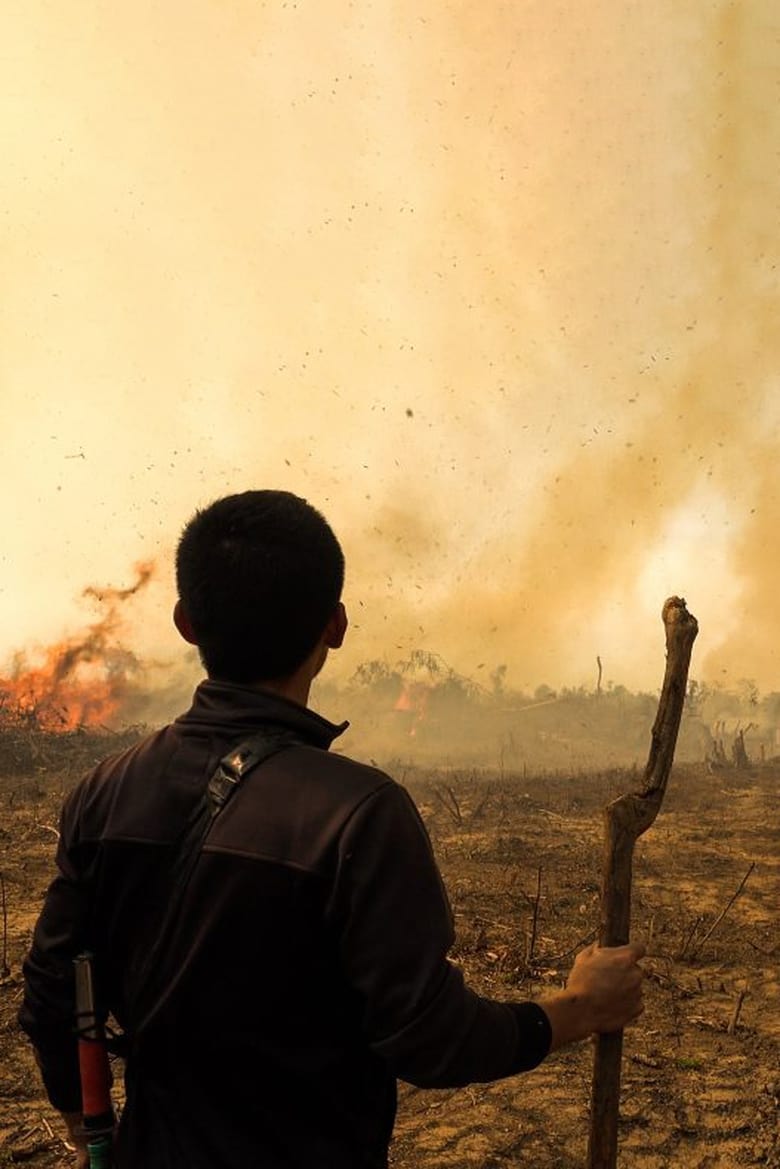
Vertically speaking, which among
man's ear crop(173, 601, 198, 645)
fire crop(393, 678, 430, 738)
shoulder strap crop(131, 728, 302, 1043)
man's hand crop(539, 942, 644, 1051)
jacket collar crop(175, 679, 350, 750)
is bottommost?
man's hand crop(539, 942, 644, 1051)

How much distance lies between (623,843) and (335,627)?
1.14 m

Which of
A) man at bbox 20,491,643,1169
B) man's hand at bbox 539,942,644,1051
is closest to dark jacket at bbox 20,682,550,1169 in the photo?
man at bbox 20,491,643,1169

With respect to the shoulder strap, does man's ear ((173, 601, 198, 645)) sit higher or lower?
higher

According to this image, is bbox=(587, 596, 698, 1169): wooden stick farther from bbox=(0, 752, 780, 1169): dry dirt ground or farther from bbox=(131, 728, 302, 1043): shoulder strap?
bbox=(0, 752, 780, 1169): dry dirt ground

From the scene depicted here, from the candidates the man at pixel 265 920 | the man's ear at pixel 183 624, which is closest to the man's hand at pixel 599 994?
the man at pixel 265 920

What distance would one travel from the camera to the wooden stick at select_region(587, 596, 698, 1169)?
2.26m

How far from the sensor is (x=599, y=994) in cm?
179

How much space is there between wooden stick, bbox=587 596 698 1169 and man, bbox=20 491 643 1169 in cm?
61

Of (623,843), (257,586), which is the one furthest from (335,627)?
(623,843)

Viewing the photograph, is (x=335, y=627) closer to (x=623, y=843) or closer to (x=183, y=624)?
(x=183, y=624)

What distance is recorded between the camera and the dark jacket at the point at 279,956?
1.39 meters

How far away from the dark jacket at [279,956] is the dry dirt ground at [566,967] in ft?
9.26

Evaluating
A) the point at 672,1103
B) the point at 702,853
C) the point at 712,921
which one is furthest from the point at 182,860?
the point at 702,853

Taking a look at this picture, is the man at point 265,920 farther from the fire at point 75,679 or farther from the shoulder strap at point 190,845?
the fire at point 75,679
